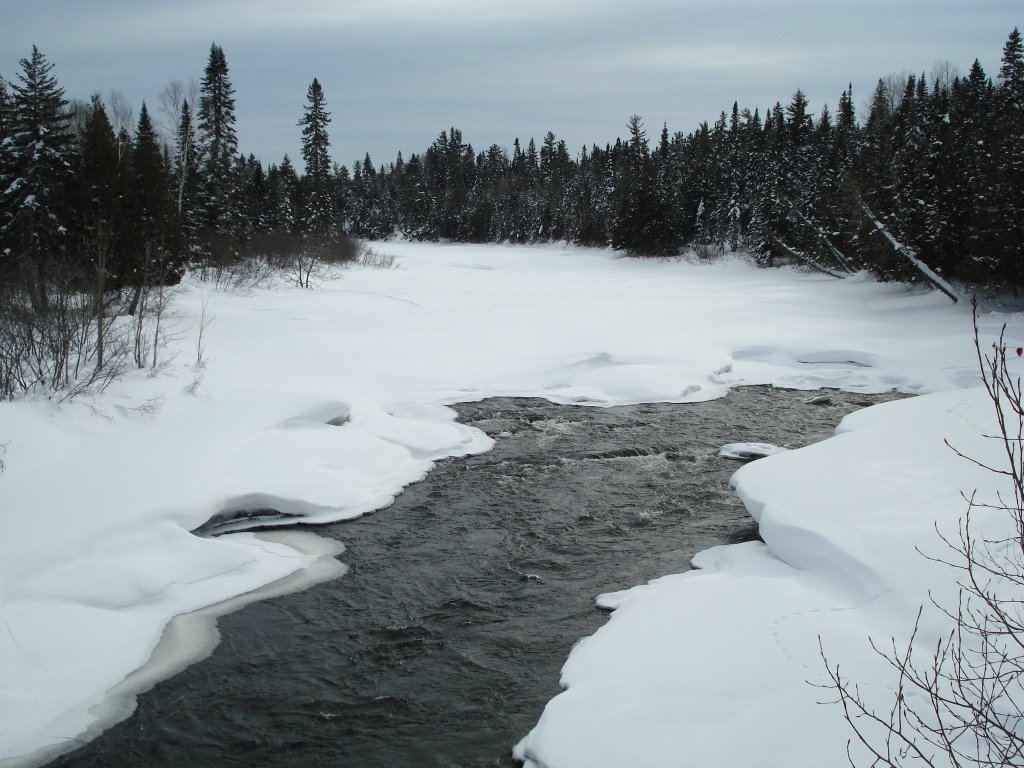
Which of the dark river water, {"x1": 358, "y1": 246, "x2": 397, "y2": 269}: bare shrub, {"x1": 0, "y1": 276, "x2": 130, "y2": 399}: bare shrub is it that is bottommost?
the dark river water

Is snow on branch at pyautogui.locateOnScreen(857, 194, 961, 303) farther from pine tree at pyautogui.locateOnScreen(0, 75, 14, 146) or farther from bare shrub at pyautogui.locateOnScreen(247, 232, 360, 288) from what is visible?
pine tree at pyautogui.locateOnScreen(0, 75, 14, 146)

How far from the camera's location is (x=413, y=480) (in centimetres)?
1066

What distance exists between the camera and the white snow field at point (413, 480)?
16.4ft

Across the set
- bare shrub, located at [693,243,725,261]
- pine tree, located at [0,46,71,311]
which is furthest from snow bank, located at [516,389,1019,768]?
bare shrub, located at [693,243,725,261]

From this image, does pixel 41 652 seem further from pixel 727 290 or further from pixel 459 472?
pixel 727 290

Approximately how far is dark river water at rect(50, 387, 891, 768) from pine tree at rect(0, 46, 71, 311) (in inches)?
808

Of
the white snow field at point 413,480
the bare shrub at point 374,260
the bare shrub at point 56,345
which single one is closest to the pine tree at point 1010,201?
the white snow field at point 413,480

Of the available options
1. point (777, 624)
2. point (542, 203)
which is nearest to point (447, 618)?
point (777, 624)

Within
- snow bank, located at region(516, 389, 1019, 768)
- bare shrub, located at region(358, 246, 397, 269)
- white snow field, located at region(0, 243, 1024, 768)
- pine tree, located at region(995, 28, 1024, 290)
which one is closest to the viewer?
snow bank, located at region(516, 389, 1019, 768)

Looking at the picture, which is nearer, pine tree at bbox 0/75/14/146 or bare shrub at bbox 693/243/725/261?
pine tree at bbox 0/75/14/146

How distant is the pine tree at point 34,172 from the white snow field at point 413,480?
11.1 meters

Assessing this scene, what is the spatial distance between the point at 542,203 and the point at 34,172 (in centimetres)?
5954

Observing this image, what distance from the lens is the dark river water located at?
5.08 meters

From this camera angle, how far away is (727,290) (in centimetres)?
3416
